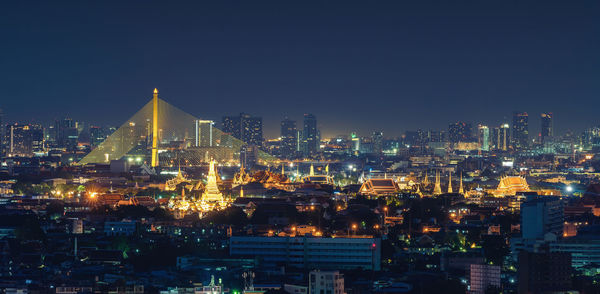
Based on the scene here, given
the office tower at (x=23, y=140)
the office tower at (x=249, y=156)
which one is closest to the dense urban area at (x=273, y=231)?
the office tower at (x=249, y=156)

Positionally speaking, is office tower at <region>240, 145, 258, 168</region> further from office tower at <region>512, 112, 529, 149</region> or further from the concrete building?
the concrete building

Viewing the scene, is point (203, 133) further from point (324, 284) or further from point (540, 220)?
point (324, 284)

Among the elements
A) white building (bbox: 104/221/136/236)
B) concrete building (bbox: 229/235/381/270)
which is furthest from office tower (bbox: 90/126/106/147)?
concrete building (bbox: 229/235/381/270)

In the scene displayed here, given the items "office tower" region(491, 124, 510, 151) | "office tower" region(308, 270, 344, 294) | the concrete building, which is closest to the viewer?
"office tower" region(308, 270, 344, 294)

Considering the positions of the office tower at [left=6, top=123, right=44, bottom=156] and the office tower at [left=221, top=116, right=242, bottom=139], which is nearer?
the office tower at [left=6, top=123, right=44, bottom=156]

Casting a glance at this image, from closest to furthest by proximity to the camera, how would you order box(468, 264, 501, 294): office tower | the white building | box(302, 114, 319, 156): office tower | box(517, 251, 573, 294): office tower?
box(517, 251, 573, 294): office tower → box(468, 264, 501, 294): office tower → the white building → box(302, 114, 319, 156): office tower

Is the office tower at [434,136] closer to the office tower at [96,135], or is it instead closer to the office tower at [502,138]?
the office tower at [502,138]

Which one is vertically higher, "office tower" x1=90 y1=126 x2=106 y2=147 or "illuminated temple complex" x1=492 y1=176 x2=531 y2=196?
"office tower" x1=90 y1=126 x2=106 y2=147

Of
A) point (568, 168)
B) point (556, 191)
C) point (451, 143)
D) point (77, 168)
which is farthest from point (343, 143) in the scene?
point (556, 191)
